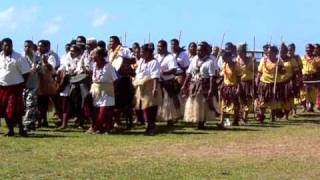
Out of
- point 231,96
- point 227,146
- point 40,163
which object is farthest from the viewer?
point 231,96

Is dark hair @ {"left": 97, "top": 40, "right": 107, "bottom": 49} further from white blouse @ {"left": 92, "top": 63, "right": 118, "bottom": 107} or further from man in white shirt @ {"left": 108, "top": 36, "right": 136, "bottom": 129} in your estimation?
man in white shirt @ {"left": 108, "top": 36, "right": 136, "bottom": 129}

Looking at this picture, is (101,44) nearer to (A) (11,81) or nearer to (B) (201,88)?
(A) (11,81)

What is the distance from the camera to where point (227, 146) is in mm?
11828

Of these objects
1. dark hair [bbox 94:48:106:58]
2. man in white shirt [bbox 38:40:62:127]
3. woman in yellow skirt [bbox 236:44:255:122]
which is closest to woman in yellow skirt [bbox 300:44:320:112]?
woman in yellow skirt [bbox 236:44:255:122]

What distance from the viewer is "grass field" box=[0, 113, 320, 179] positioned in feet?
29.2

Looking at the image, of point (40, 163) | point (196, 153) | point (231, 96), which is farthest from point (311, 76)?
point (40, 163)

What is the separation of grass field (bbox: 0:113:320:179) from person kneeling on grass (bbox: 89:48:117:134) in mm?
400

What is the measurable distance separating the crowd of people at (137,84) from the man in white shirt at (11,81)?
2 cm

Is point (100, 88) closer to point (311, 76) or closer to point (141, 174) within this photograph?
point (141, 174)

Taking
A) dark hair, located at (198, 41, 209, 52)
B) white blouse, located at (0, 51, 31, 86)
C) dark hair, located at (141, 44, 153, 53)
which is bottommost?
white blouse, located at (0, 51, 31, 86)

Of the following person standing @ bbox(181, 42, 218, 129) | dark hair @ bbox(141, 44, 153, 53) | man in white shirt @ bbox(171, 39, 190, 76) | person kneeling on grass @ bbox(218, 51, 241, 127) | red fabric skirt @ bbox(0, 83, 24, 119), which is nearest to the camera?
red fabric skirt @ bbox(0, 83, 24, 119)

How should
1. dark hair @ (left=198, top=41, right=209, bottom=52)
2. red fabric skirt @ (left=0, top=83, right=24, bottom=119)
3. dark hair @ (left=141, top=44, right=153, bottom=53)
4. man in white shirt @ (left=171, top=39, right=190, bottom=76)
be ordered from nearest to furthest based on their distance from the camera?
red fabric skirt @ (left=0, top=83, right=24, bottom=119)
dark hair @ (left=141, top=44, right=153, bottom=53)
dark hair @ (left=198, top=41, right=209, bottom=52)
man in white shirt @ (left=171, top=39, right=190, bottom=76)

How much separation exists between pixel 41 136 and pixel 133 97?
2214mm

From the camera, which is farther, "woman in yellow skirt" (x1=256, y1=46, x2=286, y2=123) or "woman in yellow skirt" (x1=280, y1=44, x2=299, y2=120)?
"woman in yellow skirt" (x1=280, y1=44, x2=299, y2=120)
